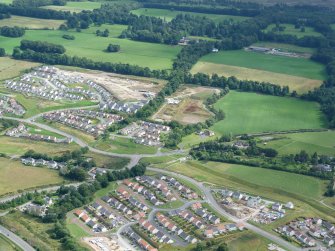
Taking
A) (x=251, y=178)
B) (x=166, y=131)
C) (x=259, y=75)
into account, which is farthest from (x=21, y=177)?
(x=259, y=75)

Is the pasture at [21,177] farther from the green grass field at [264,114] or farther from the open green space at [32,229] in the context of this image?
the green grass field at [264,114]

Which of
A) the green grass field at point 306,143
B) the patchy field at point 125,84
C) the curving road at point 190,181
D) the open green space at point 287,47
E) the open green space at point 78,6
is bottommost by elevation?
the curving road at point 190,181

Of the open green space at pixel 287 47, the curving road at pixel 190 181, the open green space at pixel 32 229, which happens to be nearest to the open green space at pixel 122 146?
the curving road at pixel 190 181

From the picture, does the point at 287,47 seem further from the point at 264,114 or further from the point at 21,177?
the point at 21,177

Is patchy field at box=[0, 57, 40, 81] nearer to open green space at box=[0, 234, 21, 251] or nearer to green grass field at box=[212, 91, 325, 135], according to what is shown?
green grass field at box=[212, 91, 325, 135]

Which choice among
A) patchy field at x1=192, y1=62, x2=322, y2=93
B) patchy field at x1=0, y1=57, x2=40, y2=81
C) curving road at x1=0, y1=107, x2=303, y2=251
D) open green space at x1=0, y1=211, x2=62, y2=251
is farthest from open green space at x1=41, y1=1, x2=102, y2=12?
open green space at x1=0, y1=211, x2=62, y2=251
